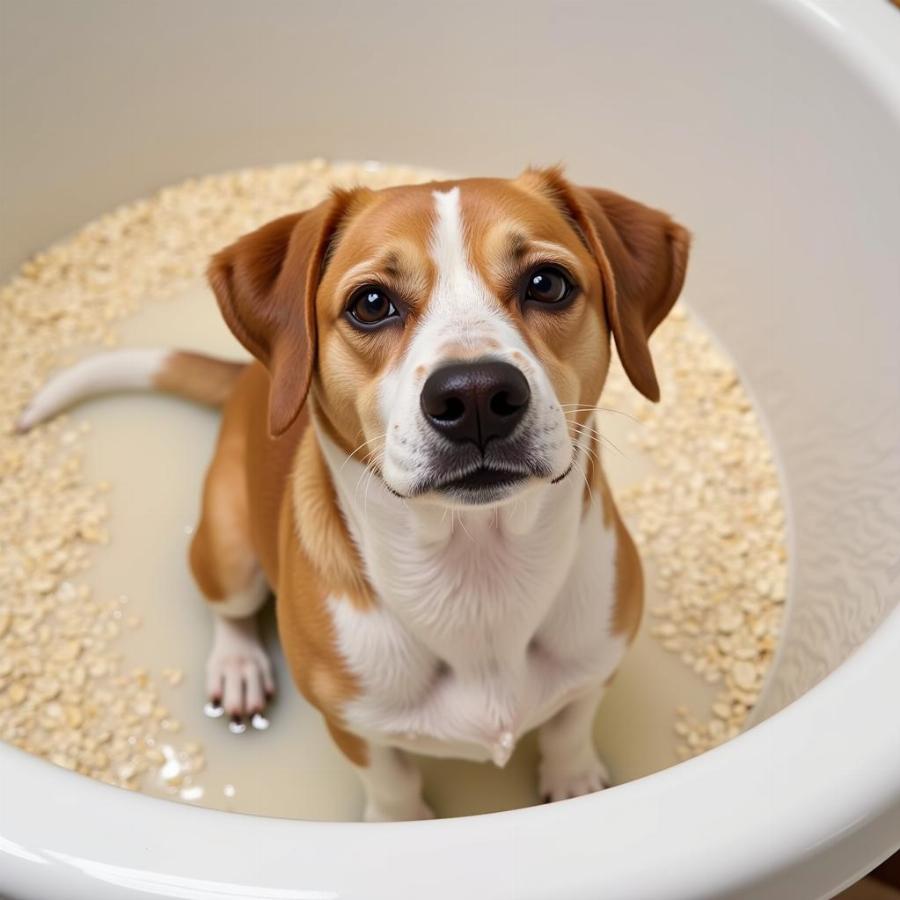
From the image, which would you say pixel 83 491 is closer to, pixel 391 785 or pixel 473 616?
→ pixel 391 785

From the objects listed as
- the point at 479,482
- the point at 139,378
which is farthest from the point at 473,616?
the point at 139,378

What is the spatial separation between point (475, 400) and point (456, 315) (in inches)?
5.7

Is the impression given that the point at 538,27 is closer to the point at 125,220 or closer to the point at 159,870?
the point at 125,220

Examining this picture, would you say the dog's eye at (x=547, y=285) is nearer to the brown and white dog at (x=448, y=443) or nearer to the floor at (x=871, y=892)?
the brown and white dog at (x=448, y=443)

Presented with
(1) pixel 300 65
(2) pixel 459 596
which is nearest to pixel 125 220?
(1) pixel 300 65

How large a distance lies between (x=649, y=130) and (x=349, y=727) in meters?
1.57

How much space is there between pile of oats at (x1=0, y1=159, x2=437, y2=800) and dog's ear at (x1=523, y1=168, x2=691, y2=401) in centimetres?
117

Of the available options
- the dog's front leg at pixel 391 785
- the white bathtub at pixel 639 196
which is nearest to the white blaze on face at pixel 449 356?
the white bathtub at pixel 639 196

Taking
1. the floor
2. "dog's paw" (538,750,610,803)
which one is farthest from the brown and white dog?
the floor

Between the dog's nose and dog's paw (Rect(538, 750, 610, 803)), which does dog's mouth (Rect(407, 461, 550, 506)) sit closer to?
the dog's nose

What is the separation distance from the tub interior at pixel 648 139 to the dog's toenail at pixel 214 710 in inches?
17.3

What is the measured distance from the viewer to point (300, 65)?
2.51m

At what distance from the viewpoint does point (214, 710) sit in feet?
6.40

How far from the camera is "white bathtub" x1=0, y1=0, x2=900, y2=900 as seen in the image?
0.93m
